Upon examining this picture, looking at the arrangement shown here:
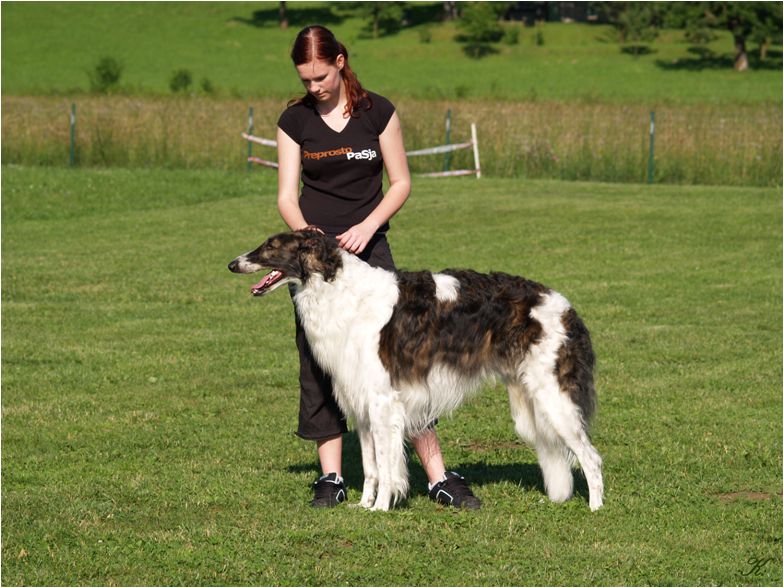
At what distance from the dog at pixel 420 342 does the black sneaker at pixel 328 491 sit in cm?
28

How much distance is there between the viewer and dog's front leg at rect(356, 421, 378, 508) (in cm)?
702

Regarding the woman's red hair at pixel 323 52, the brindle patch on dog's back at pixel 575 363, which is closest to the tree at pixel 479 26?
the woman's red hair at pixel 323 52

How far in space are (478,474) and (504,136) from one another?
2376cm

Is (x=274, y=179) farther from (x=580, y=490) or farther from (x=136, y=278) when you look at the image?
(x=580, y=490)

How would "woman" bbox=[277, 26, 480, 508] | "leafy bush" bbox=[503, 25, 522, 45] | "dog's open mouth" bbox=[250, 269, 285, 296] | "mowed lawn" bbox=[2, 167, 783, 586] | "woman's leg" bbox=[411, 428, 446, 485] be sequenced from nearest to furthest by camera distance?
"mowed lawn" bbox=[2, 167, 783, 586] < "dog's open mouth" bbox=[250, 269, 285, 296] < "woman" bbox=[277, 26, 480, 508] < "woman's leg" bbox=[411, 428, 446, 485] < "leafy bush" bbox=[503, 25, 522, 45]

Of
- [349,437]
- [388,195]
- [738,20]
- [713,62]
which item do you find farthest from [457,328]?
[713,62]

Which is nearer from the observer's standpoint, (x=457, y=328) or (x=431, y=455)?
(x=457, y=328)

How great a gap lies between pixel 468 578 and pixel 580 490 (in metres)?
1.88

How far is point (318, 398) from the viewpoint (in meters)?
7.21

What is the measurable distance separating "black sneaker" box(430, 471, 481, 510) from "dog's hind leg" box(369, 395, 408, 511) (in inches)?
12.3

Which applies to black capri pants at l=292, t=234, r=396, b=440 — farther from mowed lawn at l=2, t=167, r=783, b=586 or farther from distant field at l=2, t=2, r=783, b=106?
distant field at l=2, t=2, r=783, b=106

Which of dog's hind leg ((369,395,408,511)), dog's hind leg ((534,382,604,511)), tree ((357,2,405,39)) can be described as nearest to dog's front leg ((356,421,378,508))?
dog's hind leg ((369,395,408,511))

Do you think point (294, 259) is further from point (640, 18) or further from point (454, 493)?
point (640, 18)

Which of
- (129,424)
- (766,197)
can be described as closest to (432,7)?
(766,197)
